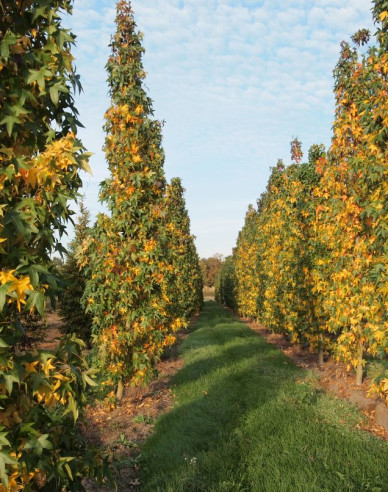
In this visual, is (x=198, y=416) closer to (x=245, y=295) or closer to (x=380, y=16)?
(x=380, y=16)

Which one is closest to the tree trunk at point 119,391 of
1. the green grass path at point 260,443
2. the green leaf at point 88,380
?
the green grass path at point 260,443

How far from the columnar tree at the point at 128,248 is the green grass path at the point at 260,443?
1566 millimetres

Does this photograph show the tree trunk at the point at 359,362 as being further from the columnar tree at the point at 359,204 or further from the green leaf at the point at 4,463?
the green leaf at the point at 4,463

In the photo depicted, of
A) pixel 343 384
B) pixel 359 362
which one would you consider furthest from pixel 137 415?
pixel 343 384

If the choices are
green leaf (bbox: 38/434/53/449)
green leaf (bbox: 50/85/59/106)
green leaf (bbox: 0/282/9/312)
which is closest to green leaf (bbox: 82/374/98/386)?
green leaf (bbox: 38/434/53/449)

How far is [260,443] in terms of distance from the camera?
5.21 meters

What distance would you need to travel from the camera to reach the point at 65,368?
2.81 meters

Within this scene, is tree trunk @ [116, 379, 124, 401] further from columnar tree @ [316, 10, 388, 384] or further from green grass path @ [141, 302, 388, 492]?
columnar tree @ [316, 10, 388, 384]

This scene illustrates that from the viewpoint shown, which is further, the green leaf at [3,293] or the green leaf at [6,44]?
the green leaf at [6,44]

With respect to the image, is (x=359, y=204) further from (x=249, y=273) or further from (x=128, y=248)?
(x=249, y=273)

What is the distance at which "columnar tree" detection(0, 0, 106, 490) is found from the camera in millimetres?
2506

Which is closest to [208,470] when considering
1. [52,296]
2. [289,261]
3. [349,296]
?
[52,296]

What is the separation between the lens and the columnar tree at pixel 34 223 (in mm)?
2506

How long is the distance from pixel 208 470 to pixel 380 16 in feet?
22.1
